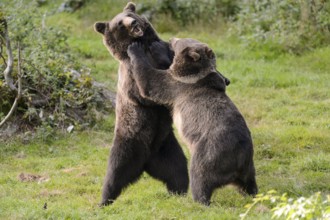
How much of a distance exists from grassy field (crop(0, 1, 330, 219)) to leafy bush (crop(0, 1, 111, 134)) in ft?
1.21

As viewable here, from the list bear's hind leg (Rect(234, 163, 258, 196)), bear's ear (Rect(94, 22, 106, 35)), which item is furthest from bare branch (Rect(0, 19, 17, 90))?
bear's hind leg (Rect(234, 163, 258, 196))

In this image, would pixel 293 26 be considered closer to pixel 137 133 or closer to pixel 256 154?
pixel 256 154

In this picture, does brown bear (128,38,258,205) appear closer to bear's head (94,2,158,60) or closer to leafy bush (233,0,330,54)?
bear's head (94,2,158,60)

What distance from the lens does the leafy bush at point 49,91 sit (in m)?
11.2

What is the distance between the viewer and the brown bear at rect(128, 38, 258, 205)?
701cm

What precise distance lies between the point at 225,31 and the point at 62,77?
659 cm

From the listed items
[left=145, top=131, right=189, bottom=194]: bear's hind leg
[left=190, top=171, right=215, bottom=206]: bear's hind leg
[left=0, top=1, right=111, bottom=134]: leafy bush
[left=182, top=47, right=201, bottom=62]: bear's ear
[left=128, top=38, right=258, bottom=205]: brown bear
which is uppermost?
[left=182, top=47, right=201, bottom=62]: bear's ear

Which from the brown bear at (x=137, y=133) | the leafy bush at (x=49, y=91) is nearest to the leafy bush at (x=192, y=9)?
the leafy bush at (x=49, y=91)

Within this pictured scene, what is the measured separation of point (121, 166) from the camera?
7.84 m

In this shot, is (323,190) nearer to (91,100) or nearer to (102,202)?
(102,202)

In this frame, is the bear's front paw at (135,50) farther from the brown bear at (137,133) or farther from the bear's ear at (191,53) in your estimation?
the bear's ear at (191,53)

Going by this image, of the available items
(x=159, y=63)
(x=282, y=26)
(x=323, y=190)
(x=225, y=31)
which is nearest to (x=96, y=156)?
(x=159, y=63)

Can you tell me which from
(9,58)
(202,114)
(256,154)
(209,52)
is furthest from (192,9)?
(202,114)

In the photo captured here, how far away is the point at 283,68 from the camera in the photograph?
14234 mm
